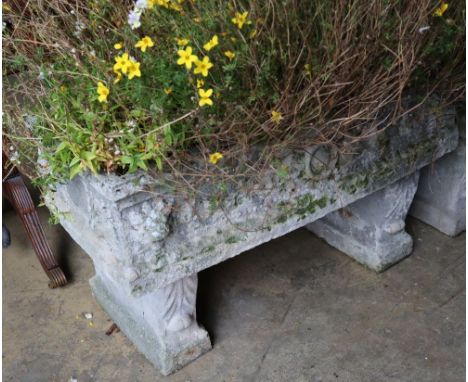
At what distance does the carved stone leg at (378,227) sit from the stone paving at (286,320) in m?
0.05

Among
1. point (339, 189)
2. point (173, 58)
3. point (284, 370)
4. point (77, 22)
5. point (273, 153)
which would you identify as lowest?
point (284, 370)

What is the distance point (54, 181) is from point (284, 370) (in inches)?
37.1

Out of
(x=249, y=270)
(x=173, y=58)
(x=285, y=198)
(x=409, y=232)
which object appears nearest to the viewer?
(x=173, y=58)

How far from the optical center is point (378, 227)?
7.64ft

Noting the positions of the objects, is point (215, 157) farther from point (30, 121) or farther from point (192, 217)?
point (30, 121)

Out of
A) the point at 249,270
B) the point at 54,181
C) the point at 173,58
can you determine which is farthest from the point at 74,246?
the point at 173,58

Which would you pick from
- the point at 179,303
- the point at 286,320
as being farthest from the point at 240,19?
the point at 286,320

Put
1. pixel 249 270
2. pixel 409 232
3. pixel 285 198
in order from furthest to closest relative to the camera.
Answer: pixel 409 232 → pixel 249 270 → pixel 285 198

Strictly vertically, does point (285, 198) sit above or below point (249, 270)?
above

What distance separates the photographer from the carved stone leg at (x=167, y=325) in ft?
6.24

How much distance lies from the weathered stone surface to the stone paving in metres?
0.06

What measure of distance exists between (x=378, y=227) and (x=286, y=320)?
50 cm

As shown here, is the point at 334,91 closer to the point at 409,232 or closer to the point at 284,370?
the point at 284,370

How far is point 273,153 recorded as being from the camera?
1.64 meters
